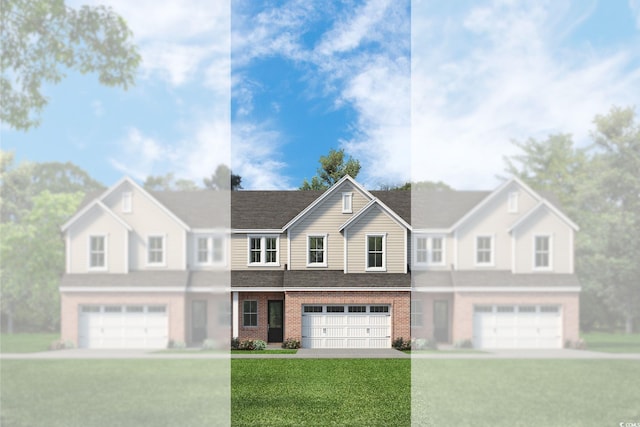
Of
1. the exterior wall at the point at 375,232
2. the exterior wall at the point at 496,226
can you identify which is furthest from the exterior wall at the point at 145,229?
the exterior wall at the point at 375,232

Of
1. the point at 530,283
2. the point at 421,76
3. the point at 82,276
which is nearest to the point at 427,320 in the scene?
the point at 421,76

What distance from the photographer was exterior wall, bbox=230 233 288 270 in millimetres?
24203

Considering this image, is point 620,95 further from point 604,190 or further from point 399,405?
point 399,405

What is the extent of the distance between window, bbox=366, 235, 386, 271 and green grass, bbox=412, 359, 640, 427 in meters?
13.8

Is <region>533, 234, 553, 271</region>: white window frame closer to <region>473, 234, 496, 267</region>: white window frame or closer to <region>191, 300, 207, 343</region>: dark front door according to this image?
<region>473, 234, 496, 267</region>: white window frame

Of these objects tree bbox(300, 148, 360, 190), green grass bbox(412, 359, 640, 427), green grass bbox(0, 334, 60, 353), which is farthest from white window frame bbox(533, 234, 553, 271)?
tree bbox(300, 148, 360, 190)

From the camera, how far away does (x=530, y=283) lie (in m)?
7.79

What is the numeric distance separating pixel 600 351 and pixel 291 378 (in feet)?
28.2

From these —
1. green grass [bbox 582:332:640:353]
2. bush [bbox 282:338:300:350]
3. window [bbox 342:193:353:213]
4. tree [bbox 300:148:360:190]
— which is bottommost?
bush [bbox 282:338:300:350]

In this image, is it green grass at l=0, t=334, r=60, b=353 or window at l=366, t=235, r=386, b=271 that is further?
window at l=366, t=235, r=386, b=271

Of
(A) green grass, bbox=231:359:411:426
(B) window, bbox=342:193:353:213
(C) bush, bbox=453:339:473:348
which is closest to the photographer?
(C) bush, bbox=453:339:473:348

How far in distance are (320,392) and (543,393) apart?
5.95 meters

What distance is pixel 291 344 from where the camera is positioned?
21.7 m

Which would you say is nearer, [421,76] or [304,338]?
[421,76]
